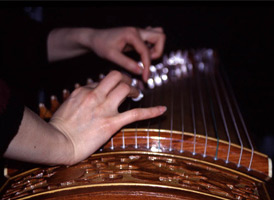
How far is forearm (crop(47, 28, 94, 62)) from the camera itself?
1572 millimetres

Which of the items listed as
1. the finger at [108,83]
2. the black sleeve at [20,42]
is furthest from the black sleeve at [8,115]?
the black sleeve at [20,42]

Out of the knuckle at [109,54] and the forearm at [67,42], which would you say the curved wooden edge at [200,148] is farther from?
the forearm at [67,42]

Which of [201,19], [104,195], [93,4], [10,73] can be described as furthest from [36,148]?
[201,19]

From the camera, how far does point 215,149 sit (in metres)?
0.91

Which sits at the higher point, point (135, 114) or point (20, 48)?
point (20, 48)

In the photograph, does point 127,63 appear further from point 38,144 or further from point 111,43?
point 38,144

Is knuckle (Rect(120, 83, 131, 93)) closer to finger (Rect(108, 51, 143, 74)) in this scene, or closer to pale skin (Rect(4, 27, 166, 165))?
pale skin (Rect(4, 27, 166, 165))

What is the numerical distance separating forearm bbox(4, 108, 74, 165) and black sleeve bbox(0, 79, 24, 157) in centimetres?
2

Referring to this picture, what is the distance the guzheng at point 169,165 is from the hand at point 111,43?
247 millimetres

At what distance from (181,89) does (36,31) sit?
966mm

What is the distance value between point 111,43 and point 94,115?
0.67m

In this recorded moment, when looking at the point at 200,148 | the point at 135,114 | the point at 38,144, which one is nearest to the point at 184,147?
the point at 200,148

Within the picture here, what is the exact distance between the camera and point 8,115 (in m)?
0.67

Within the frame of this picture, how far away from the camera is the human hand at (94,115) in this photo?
82cm
